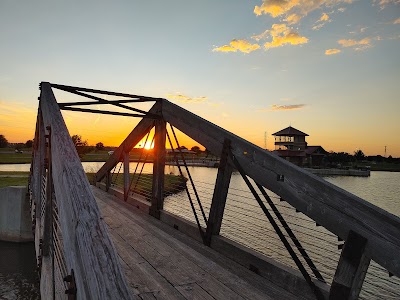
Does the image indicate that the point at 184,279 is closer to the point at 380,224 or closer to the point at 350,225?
the point at 350,225

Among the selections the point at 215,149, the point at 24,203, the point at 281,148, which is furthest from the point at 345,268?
the point at 281,148

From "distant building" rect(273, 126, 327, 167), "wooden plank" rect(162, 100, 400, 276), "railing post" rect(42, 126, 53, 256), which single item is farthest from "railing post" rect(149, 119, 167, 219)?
"distant building" rect(273, 126, 327, 167)

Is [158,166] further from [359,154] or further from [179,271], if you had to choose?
[359,154]

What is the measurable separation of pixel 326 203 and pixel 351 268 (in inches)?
21.5

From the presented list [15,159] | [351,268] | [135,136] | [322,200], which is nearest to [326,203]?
[322,200]

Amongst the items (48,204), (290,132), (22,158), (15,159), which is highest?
(290,132)

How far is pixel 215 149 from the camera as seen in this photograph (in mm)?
4344

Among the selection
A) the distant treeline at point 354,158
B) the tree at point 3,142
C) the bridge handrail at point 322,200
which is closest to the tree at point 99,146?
the tree at point 3,142

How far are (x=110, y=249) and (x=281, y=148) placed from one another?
73.4 metres

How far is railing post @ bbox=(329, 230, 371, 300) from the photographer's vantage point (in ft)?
7.50

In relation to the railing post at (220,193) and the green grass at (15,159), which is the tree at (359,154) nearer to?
the green grass at (15,159)

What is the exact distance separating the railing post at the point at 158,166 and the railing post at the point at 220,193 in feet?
7.51

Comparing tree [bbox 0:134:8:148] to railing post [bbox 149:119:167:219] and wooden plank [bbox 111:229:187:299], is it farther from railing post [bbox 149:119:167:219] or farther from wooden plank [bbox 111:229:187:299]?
wooden plank [bbox 111:229:187:299]

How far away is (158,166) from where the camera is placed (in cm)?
672
